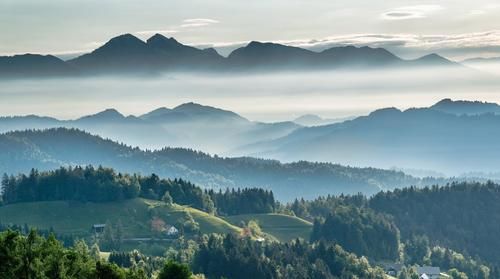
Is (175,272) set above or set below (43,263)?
below

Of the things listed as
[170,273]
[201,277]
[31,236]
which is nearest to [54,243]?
[31,236]

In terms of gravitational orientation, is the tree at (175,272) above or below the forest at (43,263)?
below

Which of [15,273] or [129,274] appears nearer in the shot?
[15,273]

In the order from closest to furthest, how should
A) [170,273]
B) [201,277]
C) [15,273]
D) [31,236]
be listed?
[15,273], [31,236], [170,273], [201,277]

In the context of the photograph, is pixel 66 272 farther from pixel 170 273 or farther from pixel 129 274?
pixel 170 273

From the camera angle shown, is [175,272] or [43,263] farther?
[175,272]

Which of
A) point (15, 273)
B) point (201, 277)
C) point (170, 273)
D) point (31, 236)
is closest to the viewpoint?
point (15, 273)

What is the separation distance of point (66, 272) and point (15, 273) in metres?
4.49

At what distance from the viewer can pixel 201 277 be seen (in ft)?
610

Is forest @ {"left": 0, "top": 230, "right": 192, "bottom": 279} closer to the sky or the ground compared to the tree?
closer to the sky

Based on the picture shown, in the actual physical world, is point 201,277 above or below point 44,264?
below

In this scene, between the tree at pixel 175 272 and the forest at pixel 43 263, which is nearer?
the forest at pixel 43 263

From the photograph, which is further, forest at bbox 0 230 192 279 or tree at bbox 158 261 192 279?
tree at bbox 158 261 192 279

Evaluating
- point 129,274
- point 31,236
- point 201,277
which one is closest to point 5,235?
point 31,236
